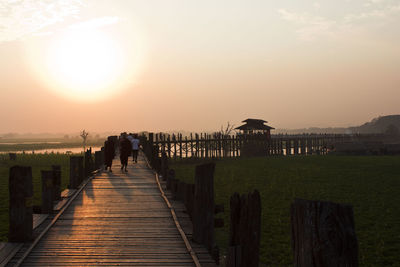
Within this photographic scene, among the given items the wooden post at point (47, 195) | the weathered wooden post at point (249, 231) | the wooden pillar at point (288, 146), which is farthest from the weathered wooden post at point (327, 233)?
the wooden pillar at point (288, 146)

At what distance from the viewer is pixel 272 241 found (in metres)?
10.2

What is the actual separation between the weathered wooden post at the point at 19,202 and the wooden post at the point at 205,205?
2.79 m

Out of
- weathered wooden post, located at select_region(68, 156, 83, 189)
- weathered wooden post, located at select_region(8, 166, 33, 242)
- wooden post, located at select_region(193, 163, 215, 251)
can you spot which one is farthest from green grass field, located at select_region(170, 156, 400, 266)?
A: weathered wooden post, located at select_region(8, 166, 33, 242)

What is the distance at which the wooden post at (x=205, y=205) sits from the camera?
270 inches

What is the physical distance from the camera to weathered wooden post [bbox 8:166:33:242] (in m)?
6.95

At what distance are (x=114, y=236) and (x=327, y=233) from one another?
5.39 metres

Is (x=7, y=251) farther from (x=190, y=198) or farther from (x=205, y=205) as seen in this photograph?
(x=190, y=198)

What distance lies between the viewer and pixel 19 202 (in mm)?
7023

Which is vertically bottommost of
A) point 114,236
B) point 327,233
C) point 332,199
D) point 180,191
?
point 332,199

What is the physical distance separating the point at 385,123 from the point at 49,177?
5106 inches

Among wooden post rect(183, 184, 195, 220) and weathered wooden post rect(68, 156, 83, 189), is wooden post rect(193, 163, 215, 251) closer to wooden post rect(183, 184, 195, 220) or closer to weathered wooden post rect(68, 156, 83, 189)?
wooden post rect(183, 184, 195, 220)

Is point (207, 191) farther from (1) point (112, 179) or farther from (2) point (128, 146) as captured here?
(2) point (128, 146)

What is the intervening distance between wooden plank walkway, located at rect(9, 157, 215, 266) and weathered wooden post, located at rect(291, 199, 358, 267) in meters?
3.44

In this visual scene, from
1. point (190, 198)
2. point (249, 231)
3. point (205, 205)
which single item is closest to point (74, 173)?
point (190, 198)
